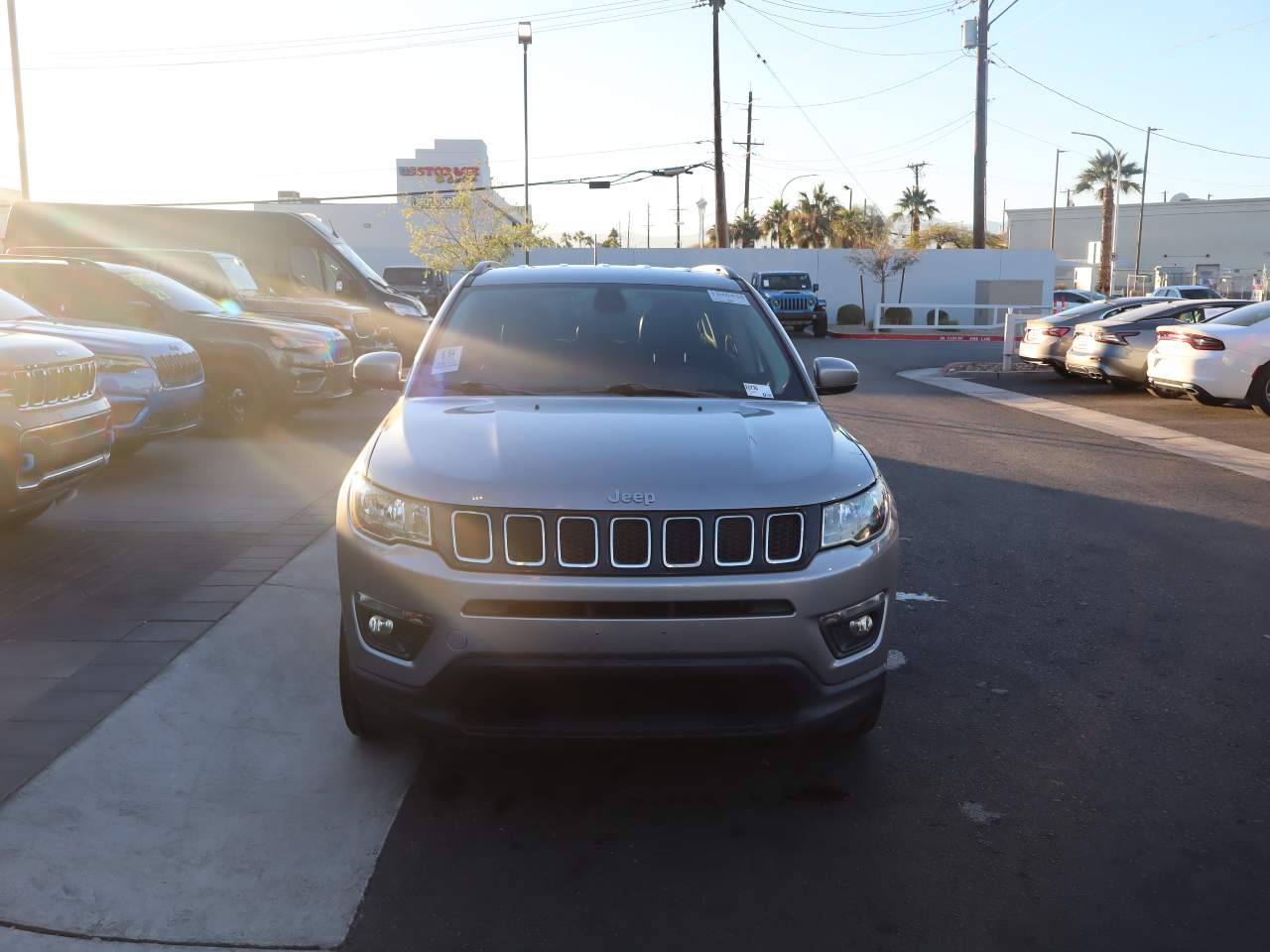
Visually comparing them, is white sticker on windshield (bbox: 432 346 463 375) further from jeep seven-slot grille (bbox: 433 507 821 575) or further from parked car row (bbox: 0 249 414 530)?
parked car row (bbox: 0 249 414 530)

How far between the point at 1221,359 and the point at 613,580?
12592mm

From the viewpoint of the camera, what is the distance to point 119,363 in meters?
A: 9.12

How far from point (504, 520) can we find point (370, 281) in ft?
53.2

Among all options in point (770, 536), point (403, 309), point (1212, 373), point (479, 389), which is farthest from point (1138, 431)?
point (770, 536)

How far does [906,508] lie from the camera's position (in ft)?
28.3

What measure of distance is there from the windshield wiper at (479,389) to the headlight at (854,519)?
1445 millimetres

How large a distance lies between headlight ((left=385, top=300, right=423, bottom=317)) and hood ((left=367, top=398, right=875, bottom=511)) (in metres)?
14.5

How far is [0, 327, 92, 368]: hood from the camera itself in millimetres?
6203

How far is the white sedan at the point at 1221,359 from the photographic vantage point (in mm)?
13586

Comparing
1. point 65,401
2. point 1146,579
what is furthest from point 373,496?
point 1146,579

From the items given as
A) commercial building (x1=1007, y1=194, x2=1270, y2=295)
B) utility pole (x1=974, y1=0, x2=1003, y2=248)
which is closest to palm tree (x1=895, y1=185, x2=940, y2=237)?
commercial building (x1=1007, y1=194, x2=1270, y2=295)

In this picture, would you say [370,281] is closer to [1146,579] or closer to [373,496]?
[1146,579]

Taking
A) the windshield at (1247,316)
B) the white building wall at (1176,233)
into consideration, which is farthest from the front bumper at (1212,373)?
the white building wall at (1176,233)

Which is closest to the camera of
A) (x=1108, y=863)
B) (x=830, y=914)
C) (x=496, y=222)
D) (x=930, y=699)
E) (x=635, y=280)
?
(x=830, y=914)
